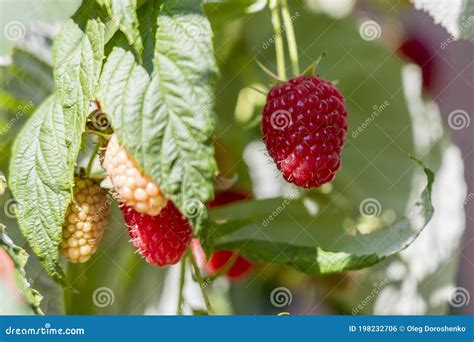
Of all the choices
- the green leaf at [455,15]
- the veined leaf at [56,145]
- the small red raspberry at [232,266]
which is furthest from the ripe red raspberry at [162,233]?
the green leaf at [455,15]

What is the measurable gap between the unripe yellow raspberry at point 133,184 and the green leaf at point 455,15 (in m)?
0.52

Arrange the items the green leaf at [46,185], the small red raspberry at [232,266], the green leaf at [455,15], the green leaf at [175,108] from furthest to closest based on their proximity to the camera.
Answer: the small red raspberry at [232,266]
the green leaf at [455,15]
the green leaf at [46,185]
the green leaf at [175,108]

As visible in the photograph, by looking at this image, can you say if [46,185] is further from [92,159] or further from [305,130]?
[305,130]

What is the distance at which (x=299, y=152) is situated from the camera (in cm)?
109

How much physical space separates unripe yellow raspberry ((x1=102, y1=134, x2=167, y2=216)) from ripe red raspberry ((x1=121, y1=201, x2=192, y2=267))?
6cm

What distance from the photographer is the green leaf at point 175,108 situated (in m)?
0.91

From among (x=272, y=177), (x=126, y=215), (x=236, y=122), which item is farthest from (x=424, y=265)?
(x=126, y=215)

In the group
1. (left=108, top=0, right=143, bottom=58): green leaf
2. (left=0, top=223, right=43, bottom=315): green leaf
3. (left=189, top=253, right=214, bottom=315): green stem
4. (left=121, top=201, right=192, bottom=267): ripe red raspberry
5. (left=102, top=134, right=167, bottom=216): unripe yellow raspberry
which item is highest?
(left=108, top=0, right=143, bottom=58): green leaf

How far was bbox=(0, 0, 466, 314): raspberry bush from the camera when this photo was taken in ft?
3.03

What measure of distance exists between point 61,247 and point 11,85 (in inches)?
13.5

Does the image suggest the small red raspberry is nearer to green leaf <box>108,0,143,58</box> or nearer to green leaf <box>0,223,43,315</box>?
green leaf <box>0,223,43,315</box>

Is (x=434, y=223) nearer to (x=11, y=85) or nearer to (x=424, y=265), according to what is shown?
(x=424, y=265)

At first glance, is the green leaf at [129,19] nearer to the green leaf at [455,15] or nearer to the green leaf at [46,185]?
the green leaf at [46,185]

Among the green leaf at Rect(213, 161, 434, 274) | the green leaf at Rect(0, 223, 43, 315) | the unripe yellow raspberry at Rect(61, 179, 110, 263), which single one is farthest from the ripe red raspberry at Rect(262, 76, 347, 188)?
the green leaf at Rect(0, 223, 43, 315)
